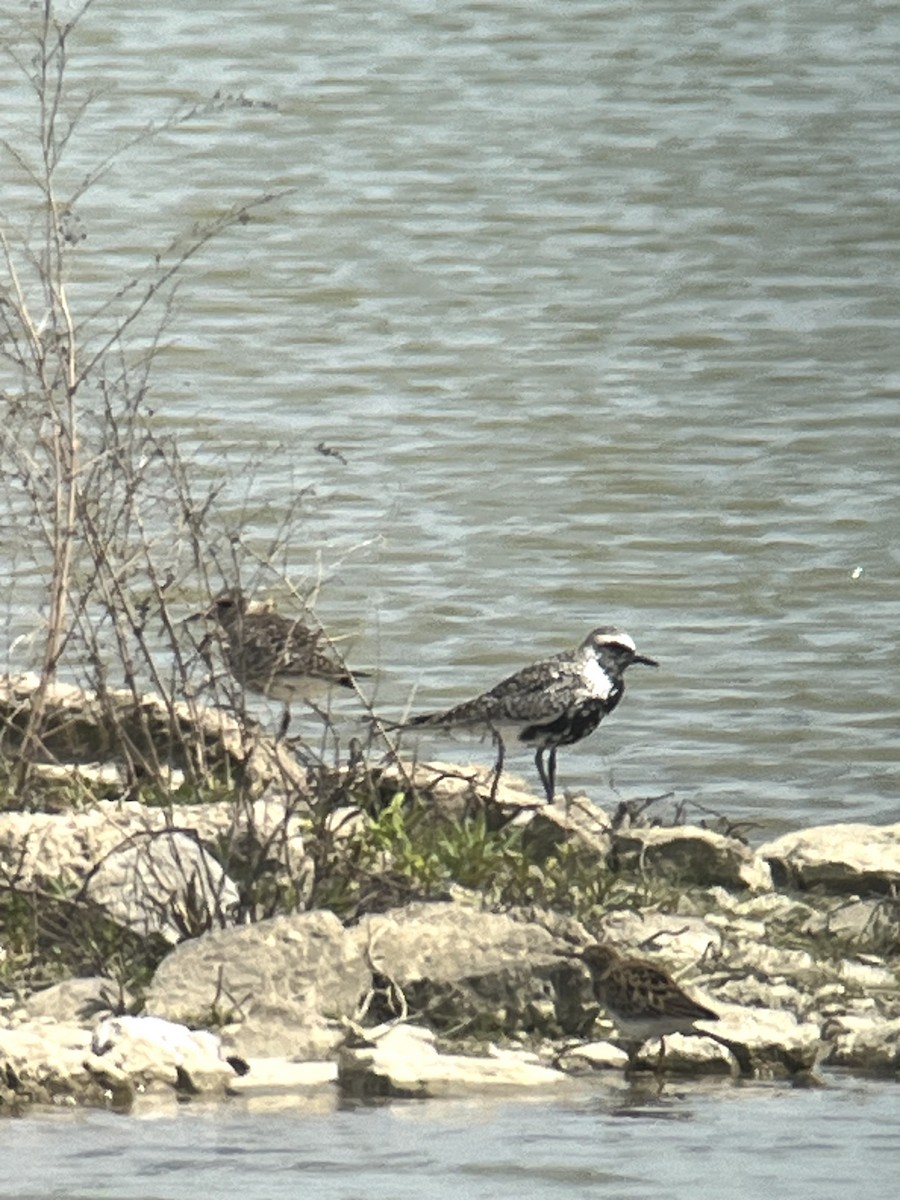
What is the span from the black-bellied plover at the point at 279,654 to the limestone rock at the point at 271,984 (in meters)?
1.99

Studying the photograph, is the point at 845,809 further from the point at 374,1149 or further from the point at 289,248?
the point at 289,248

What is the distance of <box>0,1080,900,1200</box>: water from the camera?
7879mm

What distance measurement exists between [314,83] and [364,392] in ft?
38.6

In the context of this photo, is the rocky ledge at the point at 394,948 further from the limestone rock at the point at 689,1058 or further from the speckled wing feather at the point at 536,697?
the speckled wing feather at the point at 536,697

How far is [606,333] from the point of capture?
26547mm

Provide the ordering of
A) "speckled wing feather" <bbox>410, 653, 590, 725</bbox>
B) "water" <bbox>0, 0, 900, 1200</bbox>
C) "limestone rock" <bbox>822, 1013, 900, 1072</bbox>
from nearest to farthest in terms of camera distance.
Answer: "water" <bbox>0, 0, 900, 1200</bbox>, "limestone rock" <bbox>822, 1013, 900, 1072</bbox>, "speckled wing feather" <bbox>410, 653, 590, 725</bbox>

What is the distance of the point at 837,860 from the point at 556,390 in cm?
1296

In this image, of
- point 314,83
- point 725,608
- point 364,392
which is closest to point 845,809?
point 725,608

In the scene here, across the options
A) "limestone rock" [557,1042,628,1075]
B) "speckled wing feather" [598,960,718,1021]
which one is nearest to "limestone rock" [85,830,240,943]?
"limestone rock" [557,1042,628,1075]

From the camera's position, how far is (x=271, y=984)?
9500mm

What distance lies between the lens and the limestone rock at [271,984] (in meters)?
9.35

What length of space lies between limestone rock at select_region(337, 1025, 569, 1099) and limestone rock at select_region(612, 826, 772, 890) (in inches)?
97.4

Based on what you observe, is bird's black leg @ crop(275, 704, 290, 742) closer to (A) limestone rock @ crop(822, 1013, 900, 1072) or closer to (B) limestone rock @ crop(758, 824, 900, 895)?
(B) limestone rock @ crop(758, 824, 900, 895)

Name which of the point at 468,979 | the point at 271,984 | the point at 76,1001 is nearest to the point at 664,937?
the point at 468,979
